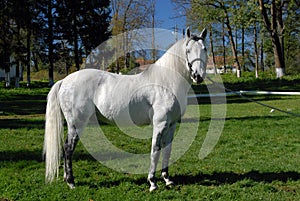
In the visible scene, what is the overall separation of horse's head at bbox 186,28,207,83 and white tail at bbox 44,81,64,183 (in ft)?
6.48

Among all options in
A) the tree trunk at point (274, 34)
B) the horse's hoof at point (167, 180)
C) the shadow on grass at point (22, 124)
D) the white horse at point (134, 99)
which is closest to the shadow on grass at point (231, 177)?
the horse's hoof at point (167, 180)

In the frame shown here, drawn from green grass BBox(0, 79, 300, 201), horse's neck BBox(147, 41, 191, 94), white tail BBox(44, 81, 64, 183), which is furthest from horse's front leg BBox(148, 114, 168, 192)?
white tail BBox(44, 81, 64, 183)

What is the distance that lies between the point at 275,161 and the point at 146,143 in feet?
9.41

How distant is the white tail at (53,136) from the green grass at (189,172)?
264mm

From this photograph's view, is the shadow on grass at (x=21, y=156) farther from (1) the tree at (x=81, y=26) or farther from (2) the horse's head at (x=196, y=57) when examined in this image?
(1) the tree at (x=81, y=26)

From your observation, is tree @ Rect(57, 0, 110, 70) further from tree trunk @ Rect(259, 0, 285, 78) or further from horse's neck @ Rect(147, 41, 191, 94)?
horse's neck @ Rect(147, 41, 191, 94)

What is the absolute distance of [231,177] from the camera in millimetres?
4785

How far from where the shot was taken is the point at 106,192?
4.14 metres

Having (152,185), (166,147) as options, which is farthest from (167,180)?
(166,147)

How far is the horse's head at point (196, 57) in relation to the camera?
12.7 ft

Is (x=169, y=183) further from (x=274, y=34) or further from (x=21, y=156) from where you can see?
(x=274, y=34)

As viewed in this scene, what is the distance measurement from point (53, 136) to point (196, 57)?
7.56 ft

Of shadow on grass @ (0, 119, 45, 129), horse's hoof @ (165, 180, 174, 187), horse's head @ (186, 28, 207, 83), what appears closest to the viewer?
horse's head @ (186, 28, 207, 83)

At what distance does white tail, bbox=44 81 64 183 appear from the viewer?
14.4ft
